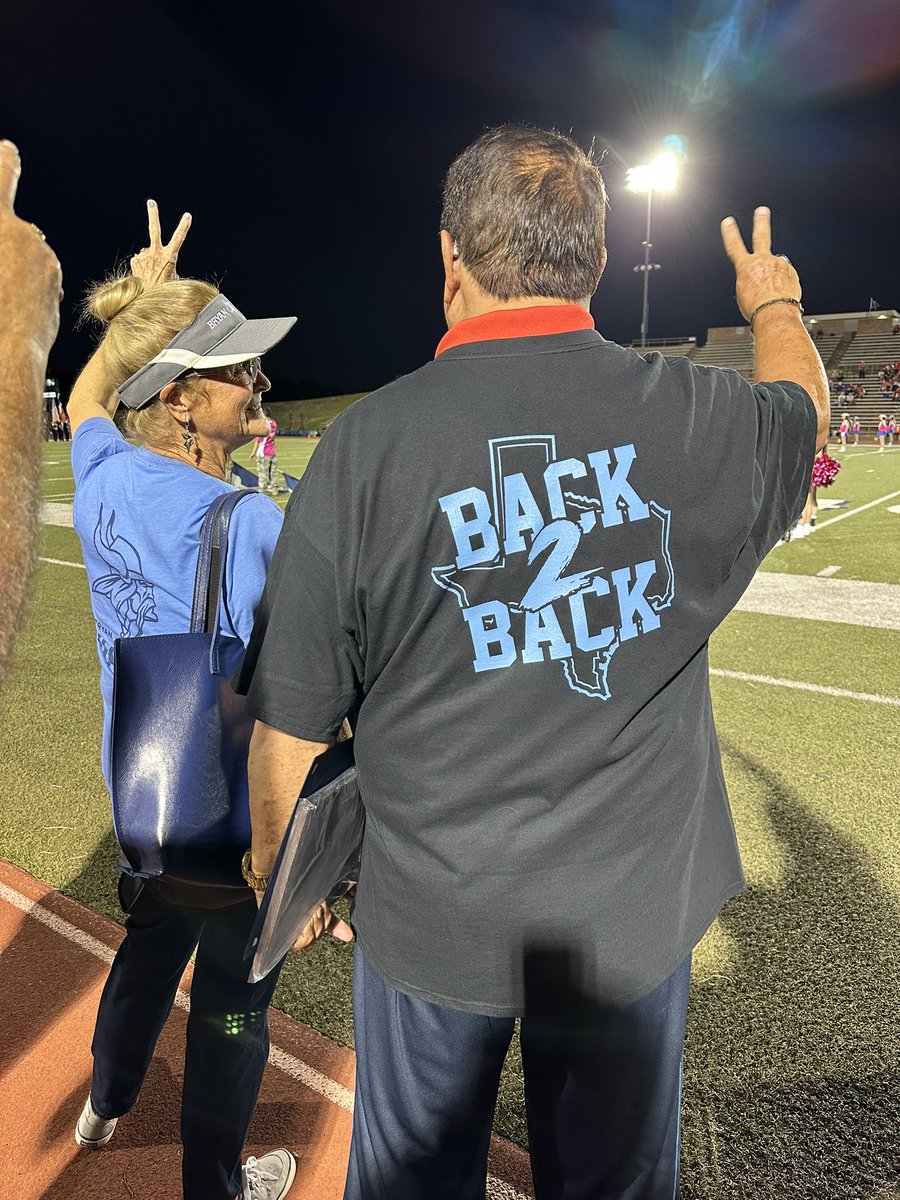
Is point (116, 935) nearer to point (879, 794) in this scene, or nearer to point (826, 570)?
point (879, 794)

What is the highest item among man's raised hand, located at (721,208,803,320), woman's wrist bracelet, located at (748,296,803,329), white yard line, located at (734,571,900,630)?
man's raised hand, located at (721,208,803,320)

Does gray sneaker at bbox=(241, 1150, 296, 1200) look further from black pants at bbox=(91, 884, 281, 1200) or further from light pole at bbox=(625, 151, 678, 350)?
light pole at bbox=(625, 151, 678, 350)

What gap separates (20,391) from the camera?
0.93 meters

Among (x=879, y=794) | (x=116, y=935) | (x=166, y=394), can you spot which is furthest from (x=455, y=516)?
(x=879, y=794)

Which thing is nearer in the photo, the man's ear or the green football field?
the man's ear

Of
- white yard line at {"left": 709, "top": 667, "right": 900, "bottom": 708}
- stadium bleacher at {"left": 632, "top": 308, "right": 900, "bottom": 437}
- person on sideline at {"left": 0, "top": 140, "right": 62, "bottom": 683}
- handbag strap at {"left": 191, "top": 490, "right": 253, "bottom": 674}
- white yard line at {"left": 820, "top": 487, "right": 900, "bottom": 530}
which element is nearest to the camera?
person on sideline at {"left": 0, "top": 140, "right": 62, "bottom": 683}

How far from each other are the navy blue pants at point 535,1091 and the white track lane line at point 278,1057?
805mm

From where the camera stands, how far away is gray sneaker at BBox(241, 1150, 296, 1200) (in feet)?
6.64

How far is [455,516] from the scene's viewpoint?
1116 millimetres

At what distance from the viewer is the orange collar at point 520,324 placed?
3.85ft

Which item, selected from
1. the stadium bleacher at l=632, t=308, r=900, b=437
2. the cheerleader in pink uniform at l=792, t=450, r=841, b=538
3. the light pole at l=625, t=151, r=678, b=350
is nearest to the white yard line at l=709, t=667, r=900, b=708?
the cheerleader in pink uniform at l=792, t=450, r=841, b=538

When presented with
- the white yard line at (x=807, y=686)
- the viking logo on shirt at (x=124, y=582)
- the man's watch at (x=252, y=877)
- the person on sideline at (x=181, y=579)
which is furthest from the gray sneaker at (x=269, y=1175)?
the white yard line at (x=807, y=686)

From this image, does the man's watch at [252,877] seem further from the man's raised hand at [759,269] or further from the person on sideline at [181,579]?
the man's raised hand at [759,269]

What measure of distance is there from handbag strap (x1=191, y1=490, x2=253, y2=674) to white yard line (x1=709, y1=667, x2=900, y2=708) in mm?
5016
